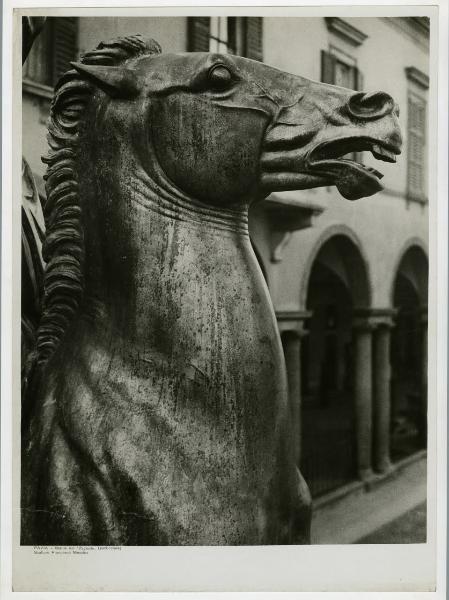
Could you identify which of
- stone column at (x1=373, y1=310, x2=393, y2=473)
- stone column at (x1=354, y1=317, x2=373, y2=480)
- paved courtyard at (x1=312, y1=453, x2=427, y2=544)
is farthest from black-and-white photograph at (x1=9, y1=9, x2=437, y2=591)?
stone column at (x1=354, y1=317, x2=373, y2=480)

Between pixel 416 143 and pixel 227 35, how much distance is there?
92 centimetres

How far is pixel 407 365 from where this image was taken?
10.7ft

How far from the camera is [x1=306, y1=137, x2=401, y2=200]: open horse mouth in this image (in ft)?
5.14

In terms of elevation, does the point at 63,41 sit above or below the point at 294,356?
above

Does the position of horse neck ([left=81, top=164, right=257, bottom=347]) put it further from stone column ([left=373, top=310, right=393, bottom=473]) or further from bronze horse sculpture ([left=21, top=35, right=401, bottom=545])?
stone column ([left=373, top=310, right=393, bottom=473])

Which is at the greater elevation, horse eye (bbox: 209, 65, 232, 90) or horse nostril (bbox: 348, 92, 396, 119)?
horse eye (bbox: 209, 65, 232, 90)

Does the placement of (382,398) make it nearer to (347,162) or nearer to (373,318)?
(373,318)

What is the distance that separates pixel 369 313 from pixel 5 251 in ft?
9.42

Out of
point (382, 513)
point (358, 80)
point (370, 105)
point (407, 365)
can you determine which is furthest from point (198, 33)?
point (382, 513)

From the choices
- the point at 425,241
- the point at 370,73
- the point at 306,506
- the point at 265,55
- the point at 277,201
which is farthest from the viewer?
the point at 277,201

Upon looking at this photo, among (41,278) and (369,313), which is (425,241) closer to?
(41,278)

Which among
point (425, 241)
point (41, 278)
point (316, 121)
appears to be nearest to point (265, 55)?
point (425, 241)

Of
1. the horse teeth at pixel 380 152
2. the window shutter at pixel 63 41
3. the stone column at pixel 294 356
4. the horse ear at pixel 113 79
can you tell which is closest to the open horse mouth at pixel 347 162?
the horse teeth at pixel 380 152

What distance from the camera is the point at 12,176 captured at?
2012 millimetres
